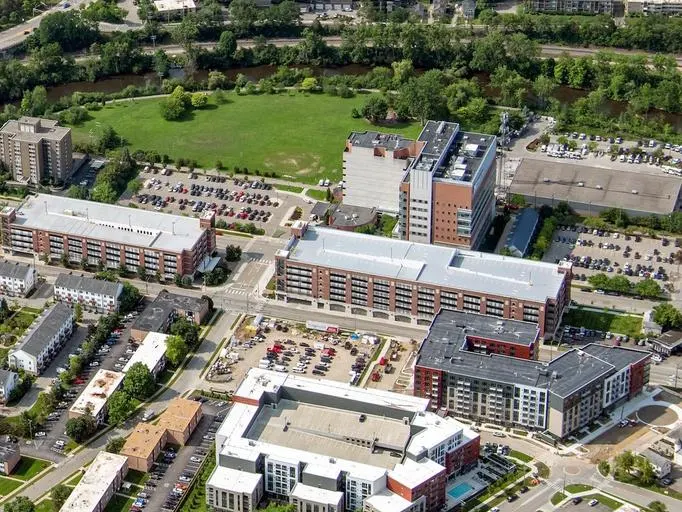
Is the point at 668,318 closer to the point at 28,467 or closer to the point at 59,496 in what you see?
A: the point at 59,496

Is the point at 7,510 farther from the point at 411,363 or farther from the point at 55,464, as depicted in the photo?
the point at 411,363

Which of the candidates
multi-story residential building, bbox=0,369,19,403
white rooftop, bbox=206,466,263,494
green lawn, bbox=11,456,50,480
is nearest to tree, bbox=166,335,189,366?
multi-story residential building, bbox=0,369,19,403

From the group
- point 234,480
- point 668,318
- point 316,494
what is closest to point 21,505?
point 234,480

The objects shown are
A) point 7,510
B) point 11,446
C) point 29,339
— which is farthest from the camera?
point 29,339

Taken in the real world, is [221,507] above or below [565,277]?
below

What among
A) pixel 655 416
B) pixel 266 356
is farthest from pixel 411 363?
pixel 655 416

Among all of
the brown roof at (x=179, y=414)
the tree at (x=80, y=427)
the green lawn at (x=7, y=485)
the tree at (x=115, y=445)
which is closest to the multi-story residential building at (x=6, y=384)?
the tree at (x=80, y=427)

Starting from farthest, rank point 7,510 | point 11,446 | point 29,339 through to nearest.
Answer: point 29,339 → point 11,446 → point 7,510
